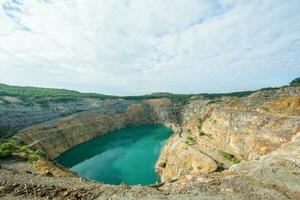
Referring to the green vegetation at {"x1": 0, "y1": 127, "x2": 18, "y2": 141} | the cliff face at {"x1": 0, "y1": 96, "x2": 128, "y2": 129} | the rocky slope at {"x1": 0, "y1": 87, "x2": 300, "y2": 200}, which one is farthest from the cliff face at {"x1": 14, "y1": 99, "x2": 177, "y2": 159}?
the cliff face at {"x1": 0, "y1": 96, "x2": 128, "y2": 129}

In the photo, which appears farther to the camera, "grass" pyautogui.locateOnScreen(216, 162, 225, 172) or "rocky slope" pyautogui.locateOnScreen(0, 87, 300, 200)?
"grass" pyautogui.locateOnScreen(216, 162, 225, 172)

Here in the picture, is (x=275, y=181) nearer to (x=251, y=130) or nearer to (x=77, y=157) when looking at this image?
(x=251, y=130)

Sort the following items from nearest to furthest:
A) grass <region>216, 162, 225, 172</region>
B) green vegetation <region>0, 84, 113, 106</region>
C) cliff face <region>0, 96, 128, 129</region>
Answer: grass <region>216, 162, 225, 172</region>, cliff face <region>0, 96, 128, 129</region>, green vegetation <region>0, 84, 113, 106</region>

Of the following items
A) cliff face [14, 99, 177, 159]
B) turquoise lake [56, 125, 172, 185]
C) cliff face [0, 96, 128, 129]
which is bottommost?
turquoise lake [56, 125, 172, 185]

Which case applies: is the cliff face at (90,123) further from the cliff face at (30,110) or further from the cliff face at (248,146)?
the cliff face at (248,146)

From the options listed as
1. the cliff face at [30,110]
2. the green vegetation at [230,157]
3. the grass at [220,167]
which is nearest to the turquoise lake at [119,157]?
the green vegetation at [230,157]

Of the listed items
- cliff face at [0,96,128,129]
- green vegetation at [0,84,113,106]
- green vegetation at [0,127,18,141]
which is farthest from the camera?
green vegetation at [0,84,113,106]

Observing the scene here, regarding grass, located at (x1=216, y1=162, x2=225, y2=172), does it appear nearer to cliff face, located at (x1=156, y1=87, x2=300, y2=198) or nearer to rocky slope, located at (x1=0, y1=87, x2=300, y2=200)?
rocky slope, located at (x1=0, y1=87, x2=300, y2=200)

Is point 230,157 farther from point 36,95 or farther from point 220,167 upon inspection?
point 36,95

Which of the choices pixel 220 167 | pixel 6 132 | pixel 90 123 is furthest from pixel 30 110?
pixel 220 167
